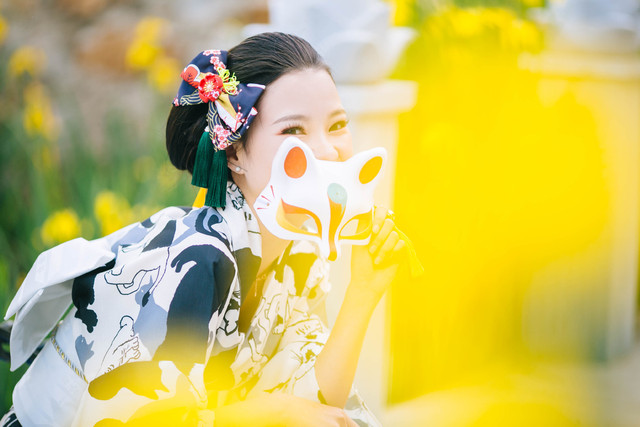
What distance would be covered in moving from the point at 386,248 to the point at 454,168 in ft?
2.93

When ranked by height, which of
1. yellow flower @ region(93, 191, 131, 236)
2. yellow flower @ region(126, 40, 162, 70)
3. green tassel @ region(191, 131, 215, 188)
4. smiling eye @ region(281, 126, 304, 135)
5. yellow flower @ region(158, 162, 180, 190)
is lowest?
green tassel @ region(191, 131, 215, 188)

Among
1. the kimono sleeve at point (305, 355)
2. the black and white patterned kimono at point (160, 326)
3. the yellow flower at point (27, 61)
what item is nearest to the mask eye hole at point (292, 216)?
the black and white patterned kimono at point (160, 326)

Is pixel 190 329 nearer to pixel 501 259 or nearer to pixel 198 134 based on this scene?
pixel 198 134

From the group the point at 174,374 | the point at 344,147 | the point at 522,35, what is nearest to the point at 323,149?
the point at 344,147

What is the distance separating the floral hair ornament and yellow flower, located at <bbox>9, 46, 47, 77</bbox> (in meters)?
1.48

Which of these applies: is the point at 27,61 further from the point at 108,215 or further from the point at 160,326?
the point at 160,326

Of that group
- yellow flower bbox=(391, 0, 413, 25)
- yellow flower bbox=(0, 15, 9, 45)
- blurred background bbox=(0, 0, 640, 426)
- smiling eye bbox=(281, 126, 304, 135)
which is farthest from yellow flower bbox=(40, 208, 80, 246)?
yellow flower bbox=(391, 0, 413, 25)

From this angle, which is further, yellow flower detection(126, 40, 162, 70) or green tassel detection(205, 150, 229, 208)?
yellow flower detection(126, 40, 162, 70)

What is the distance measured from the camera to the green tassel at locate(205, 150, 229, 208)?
3.26 feet

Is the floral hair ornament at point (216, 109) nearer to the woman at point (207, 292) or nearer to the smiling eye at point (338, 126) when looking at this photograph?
the woman at point (207, 292)

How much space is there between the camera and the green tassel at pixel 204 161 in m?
1.00

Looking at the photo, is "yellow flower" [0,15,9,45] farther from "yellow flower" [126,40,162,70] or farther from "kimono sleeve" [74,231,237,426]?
"kimono sleeve" [74,231,237,426]

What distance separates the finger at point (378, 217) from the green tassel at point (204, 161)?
260 millimetres

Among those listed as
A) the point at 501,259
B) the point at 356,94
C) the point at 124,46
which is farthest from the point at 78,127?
the point at 501,259
